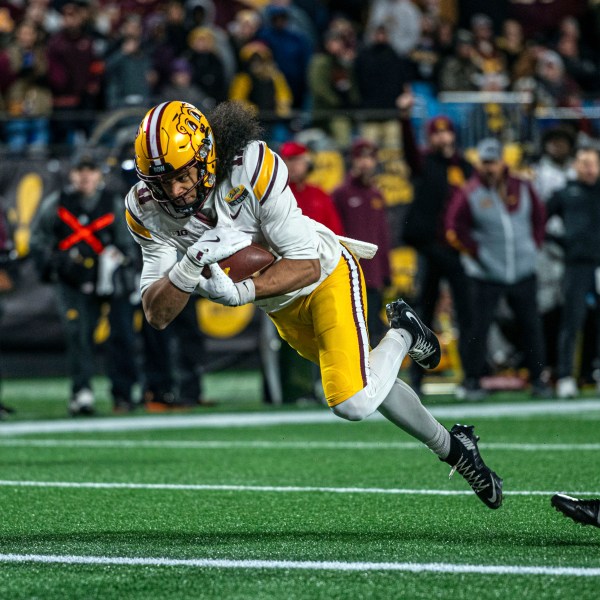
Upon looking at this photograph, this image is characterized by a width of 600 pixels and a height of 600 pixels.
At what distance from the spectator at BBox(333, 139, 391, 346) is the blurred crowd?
2.29m

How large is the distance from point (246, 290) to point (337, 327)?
536 millimetres

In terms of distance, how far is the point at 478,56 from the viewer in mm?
15617

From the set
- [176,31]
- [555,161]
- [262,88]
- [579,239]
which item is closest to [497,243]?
[579,239]

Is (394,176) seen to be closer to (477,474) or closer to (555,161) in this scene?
(555,161)

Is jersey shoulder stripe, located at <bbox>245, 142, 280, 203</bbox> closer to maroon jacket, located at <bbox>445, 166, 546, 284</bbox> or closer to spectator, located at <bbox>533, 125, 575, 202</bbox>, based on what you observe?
maroon jacket, located at <bbox>445, 166, 546, 284</bbox>

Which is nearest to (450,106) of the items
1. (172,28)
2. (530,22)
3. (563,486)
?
(172,28)

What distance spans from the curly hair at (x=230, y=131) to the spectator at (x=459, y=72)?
32.6 feet

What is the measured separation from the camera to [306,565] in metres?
4.21

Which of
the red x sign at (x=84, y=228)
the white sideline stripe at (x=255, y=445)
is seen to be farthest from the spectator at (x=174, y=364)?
the white sideline stripe at (x=255, y=445)

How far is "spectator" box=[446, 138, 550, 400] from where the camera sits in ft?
34.9

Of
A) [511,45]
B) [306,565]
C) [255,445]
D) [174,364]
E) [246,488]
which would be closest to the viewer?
[306,565]

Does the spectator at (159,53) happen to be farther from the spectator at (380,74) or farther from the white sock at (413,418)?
the white sock at (413,418)

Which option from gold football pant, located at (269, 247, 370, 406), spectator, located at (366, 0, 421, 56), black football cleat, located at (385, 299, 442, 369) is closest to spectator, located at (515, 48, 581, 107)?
spectator, located at (366, 0, 421, 56)

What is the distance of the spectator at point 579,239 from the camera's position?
1094 centimetres
